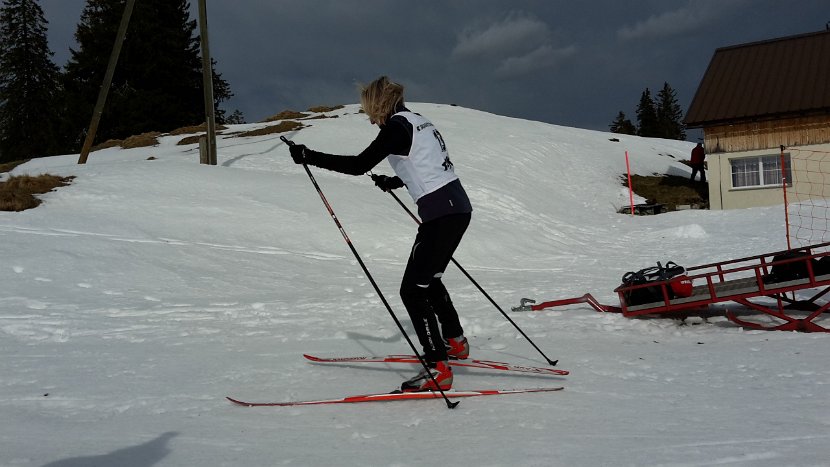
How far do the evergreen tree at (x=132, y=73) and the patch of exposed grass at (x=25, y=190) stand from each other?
31678mm

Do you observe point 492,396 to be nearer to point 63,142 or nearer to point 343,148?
point 343,148

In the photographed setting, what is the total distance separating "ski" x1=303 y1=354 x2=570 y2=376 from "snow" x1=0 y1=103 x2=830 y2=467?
102 mm

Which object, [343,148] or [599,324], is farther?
[343,148]

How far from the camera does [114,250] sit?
31.4 feet

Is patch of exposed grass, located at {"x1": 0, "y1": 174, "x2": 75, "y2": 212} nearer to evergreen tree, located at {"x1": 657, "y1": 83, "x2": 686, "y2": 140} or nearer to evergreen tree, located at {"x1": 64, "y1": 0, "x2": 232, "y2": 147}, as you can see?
evergreen tree, located at {"x1": 64, "y1": 0, "x2": 232, "y2": 147}

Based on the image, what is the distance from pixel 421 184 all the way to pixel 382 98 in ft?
2.34

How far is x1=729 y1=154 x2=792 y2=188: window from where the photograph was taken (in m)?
21.0

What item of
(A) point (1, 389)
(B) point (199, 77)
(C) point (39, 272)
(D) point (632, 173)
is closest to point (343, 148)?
(D) point (632, 173)

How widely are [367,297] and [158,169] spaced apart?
10.4 meters

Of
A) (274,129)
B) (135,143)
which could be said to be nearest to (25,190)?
(135,143)

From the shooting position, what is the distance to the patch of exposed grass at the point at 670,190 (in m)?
23.1

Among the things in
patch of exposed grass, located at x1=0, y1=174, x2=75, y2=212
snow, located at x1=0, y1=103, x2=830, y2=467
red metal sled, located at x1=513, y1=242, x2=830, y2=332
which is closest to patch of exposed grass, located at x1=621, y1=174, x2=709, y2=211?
snow, located at x1=0, y1=103, x2=830, y2=467

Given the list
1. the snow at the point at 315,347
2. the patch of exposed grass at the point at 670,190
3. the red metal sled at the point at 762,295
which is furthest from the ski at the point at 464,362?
the patch of exposed grass at the point at 670,190

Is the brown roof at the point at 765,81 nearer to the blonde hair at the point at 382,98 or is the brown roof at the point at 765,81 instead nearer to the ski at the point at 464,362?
the ski at the point at 464,362
